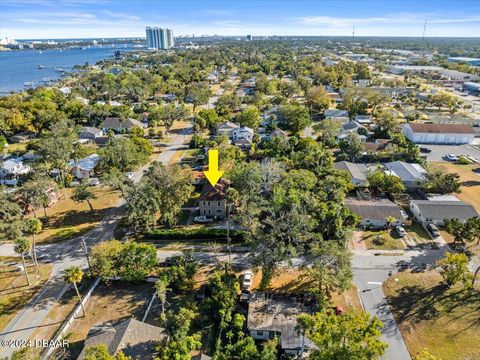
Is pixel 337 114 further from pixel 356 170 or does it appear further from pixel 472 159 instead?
pixel 356 170

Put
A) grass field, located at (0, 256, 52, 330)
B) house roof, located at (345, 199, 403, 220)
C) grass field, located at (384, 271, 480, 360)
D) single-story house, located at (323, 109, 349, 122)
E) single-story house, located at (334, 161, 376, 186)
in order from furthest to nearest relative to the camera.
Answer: single-story house, located at (323, 109, 349, 122)
single-story house, located at (334, 161, 376, 186)
house roof, located at (345, 199, 403, 220)
grass field, located at (0, 256, 52, 330)
grass field, located at (384, 271, 480, 360)

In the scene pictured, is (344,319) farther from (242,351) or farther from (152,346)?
(152,346)

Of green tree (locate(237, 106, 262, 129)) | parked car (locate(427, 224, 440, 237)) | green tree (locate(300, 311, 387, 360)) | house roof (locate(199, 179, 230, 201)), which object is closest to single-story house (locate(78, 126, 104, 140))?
green tree (locate(237, 106, 262, 129))

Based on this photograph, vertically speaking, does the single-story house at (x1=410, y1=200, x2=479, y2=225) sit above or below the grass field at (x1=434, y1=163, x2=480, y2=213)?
above

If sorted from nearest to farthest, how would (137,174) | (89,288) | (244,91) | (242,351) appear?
(242,351) < (89,288) < (137,174) < (244,91)

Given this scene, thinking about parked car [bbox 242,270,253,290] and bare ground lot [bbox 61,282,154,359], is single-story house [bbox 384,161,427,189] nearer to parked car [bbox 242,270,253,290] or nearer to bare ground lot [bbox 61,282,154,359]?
parked car [bbox 242,270,253,290]

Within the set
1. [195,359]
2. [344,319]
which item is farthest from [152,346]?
[344,319]
